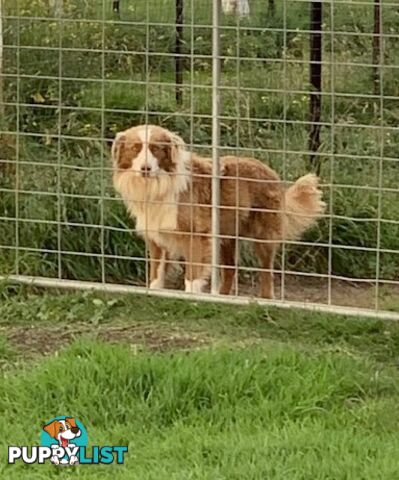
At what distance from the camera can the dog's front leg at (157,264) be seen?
760cm

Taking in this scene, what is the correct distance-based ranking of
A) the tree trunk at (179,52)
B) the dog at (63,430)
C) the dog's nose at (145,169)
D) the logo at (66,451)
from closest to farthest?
1. the logo at (66,451)
2. the dog at (63,430)
3. the dog's nose at (145,169)
4. the tree trunk at (179,52)

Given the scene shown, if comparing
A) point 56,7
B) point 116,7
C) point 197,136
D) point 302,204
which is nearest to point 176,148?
point 302,204

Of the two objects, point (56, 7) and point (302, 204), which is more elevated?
point (56, 7)

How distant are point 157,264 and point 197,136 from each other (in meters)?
1.53

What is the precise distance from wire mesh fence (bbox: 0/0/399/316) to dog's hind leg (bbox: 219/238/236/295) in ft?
0.11

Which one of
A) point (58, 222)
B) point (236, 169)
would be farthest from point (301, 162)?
point (58, 222)

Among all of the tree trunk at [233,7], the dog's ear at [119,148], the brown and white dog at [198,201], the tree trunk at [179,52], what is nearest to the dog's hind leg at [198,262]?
the brown and white dog at [198,201]

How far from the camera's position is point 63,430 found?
17.4 feet

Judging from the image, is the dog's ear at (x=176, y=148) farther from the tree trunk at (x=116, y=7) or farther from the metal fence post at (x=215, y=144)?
the tree trunk at (x=116, y=7)

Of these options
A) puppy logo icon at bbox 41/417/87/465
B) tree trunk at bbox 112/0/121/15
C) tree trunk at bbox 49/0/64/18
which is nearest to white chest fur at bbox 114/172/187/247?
puppy logo icon at bbox 41/417/87/465

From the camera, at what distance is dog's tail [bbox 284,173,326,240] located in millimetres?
7465

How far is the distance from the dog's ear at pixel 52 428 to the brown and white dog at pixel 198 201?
2072 millimetres

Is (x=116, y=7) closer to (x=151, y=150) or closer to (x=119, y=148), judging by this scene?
(x=119, y=148)

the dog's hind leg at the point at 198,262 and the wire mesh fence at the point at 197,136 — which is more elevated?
the wire mesh fence at the point at 197,136
